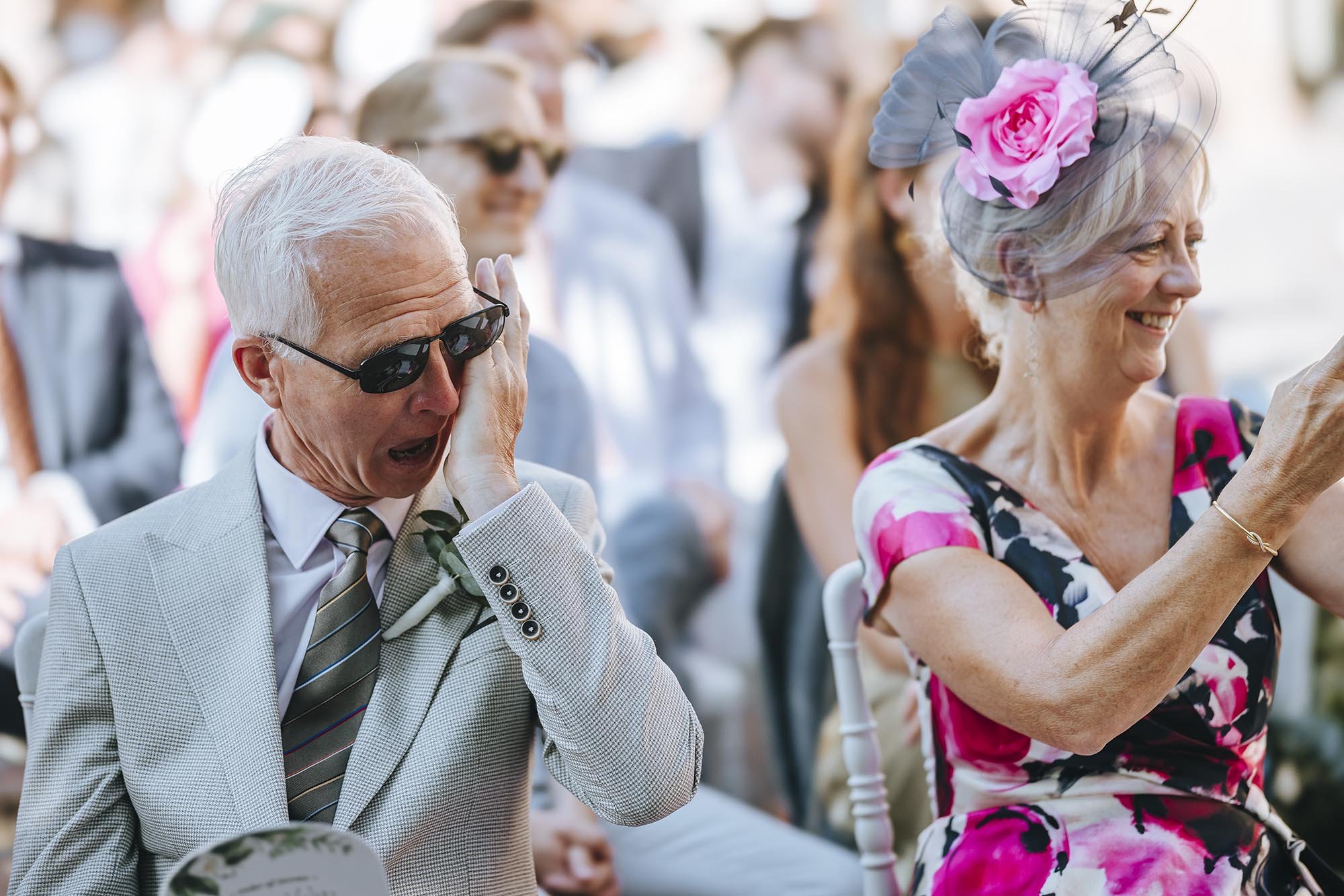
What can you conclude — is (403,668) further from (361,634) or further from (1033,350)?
(1033,350)

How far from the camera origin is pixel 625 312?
11.1 ft

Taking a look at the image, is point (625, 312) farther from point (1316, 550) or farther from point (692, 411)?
point (1316, 550)

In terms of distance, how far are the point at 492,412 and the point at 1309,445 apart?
0.89 m

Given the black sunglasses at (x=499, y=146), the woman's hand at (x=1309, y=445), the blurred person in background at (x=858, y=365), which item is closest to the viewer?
the woman's hand at (x=1309, y=445)

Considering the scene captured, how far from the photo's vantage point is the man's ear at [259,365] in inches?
58.2

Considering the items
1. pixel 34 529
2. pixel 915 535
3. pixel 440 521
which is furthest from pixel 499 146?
pixel 915 535

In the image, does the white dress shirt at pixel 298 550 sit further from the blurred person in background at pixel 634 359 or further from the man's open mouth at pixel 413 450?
the blurred person in background at pixel 634 359

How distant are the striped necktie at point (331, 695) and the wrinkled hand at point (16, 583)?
189 cm

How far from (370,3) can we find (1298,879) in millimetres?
2910

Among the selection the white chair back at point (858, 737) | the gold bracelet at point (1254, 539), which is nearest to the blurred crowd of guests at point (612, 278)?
the white chair back at point (858, 737)

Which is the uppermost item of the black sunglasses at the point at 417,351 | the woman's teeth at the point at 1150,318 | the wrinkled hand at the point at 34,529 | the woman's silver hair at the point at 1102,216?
the woman's silver hair at the point at 1102,216

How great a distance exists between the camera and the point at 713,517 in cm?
345

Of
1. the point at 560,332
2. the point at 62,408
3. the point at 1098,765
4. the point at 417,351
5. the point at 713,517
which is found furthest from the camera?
the point at 713,517

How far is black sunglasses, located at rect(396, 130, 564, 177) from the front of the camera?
2.84m
